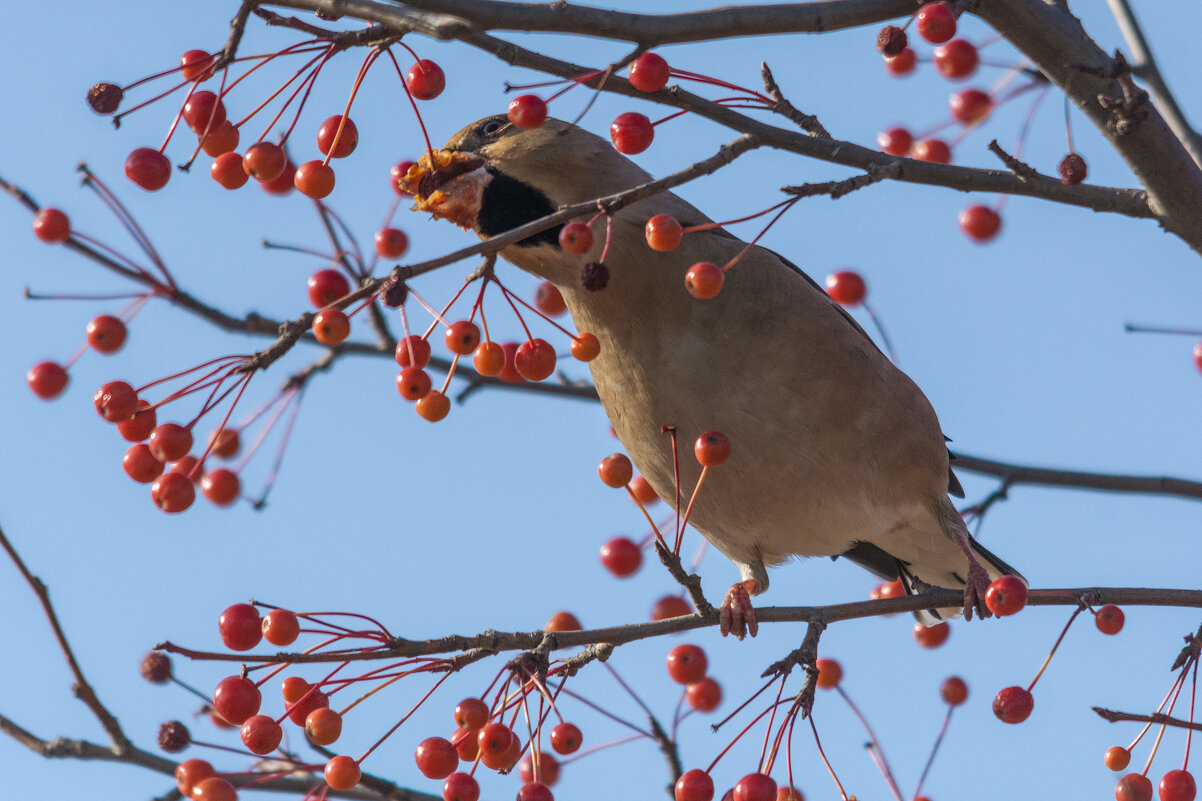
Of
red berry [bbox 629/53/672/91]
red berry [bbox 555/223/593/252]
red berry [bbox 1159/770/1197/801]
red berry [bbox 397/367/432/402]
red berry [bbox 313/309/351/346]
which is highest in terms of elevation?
red berry [bbox 629/53/672/91]

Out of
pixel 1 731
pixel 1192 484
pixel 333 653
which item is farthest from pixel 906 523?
pixel 1 731

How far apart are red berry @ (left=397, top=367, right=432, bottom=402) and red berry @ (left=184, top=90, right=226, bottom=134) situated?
742mm

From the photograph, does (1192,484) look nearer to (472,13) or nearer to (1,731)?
(472,13)

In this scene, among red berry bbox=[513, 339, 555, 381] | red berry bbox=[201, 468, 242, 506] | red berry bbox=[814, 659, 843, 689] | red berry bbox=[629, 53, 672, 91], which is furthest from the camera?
red berry bbox=[201, 468, 242, 506]

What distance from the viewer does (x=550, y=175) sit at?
14.1 feet

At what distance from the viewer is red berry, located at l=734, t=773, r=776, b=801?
2.98 m

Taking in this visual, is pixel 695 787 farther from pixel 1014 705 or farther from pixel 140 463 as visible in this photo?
pixel 140 463

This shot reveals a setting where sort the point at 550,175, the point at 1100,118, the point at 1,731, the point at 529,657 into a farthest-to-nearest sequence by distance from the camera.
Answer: the point at 550,175 < the point at 1,731 < the point at 1100,118 < the point at 529,657

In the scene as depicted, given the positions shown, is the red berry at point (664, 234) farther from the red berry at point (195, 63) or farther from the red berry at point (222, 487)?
the red berry at point (222, 487)

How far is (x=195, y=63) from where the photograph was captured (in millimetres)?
3016

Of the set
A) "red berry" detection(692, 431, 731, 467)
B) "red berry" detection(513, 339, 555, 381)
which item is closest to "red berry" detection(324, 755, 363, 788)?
"red berry" detection(513, 339, 555, 381)

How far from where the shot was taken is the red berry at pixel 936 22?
2982 millimetres

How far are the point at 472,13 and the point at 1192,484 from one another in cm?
304

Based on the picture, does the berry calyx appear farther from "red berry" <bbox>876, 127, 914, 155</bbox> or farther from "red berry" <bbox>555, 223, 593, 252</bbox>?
"red berry" <bbox>876, 127, 914, 155</bbox>
